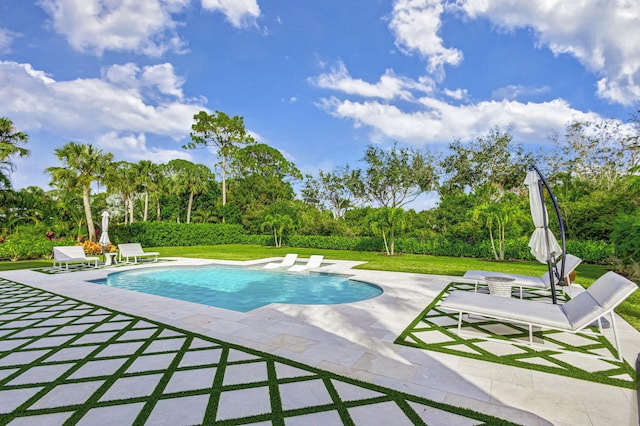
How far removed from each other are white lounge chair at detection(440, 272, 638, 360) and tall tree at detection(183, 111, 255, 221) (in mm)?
32406

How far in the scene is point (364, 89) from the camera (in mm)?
24078

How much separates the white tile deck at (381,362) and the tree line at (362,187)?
32.3 ft

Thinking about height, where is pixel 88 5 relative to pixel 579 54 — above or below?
below

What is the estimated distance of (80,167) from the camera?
18.8m

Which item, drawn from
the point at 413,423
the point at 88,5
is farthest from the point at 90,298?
the point at 88,5

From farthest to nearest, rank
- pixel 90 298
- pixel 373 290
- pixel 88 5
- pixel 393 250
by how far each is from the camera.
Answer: pixel 393 250
pixel 88 5
pixel 373 290
pixel 90 298

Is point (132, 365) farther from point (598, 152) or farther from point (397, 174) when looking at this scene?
point (397, 174)

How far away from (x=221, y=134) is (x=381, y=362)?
3526 cm

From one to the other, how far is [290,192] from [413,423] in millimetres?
36795

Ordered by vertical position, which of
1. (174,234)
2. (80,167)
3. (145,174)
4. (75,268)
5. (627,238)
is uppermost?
(145,174)

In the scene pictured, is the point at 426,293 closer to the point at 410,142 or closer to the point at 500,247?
the point at 500,247

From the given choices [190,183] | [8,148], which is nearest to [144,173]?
[190,183]

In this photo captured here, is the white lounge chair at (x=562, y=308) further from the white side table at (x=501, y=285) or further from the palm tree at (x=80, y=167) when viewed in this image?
the palm tree at (x=80, y=167)

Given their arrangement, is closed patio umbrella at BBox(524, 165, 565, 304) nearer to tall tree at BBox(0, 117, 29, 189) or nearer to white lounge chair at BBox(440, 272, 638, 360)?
white lounge chair at BBox(440, 272, 638, 360)
